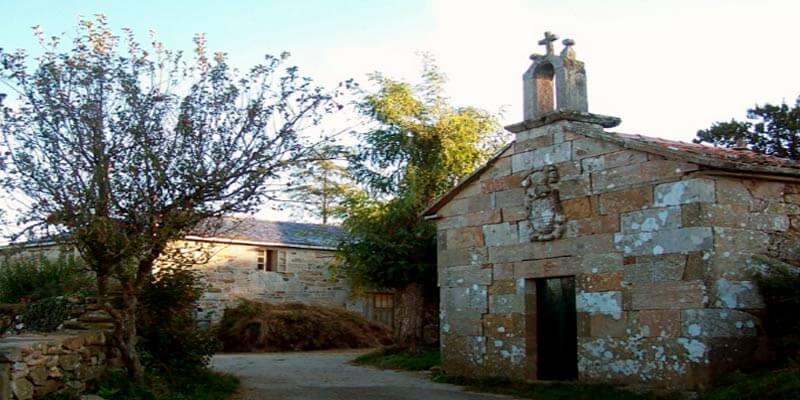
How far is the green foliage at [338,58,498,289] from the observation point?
690 inches

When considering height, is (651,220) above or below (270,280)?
above

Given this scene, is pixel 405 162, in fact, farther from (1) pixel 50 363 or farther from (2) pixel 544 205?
(1) pixel 50 363

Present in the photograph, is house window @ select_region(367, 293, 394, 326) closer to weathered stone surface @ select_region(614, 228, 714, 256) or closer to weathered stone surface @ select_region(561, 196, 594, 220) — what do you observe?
weathered stone surface @ select_region(561, 196, 594, 220)

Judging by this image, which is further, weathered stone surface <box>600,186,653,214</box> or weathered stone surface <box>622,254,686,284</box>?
weathered stone surface <box>600,186,653,214</box>

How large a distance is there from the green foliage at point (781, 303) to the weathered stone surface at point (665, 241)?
875 mm

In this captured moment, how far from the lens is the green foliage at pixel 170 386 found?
9273 mm

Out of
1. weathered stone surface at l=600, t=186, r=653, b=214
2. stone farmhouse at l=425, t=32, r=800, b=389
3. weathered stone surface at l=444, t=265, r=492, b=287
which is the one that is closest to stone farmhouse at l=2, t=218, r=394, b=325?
weathered stone surface at l=444, t=265, r=492, b=287

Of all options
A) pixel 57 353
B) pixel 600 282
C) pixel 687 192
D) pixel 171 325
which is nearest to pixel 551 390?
pixel 600 282

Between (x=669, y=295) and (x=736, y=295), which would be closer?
(x=736, y=295)

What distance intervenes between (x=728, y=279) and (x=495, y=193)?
12.9 ft

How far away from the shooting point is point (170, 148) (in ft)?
31.1

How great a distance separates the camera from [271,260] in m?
25.5

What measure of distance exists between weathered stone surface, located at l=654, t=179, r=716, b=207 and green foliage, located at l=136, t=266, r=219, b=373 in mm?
6755

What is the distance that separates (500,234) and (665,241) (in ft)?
9.78
